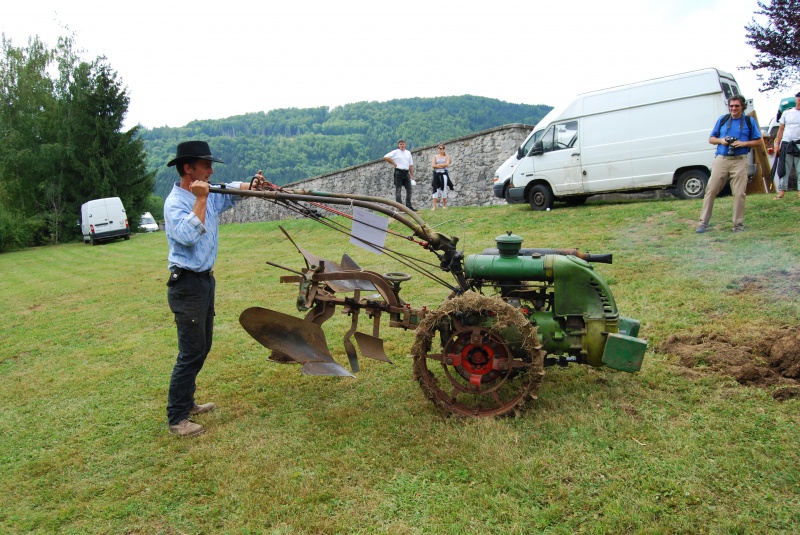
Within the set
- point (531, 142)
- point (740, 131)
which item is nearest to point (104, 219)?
point (531, 142)

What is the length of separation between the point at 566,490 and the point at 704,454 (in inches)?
34.0

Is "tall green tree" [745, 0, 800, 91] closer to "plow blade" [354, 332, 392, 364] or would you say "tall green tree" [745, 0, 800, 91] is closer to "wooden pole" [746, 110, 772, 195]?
"wooden pole" [746, 110, 772, 195]

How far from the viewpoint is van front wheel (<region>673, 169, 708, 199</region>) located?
10.9 m

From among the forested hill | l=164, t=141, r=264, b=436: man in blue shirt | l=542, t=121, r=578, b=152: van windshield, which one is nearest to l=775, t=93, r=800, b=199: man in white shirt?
l=542, t=121, r=578, b=152: van windshield

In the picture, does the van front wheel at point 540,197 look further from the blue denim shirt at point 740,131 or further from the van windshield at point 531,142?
the blue denim shirt at point 740,131

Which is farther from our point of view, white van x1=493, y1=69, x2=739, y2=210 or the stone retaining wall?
the stone retaining wall

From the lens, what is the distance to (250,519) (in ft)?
10.3

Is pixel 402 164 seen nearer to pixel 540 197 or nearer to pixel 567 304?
pixel 540 197

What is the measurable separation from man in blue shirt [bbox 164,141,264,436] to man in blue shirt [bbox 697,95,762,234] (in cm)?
693

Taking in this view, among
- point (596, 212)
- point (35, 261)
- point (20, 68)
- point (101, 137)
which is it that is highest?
point (20, 68)

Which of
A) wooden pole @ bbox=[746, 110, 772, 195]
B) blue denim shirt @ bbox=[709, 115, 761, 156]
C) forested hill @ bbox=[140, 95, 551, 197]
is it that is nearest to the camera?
blue denim shirt @ bbox=[709, 115, 761, 156]

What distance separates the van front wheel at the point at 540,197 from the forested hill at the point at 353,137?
3487cm

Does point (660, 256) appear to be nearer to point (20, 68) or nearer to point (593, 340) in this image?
point (593, 340)

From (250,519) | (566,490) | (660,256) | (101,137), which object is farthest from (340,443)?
(101,137)
